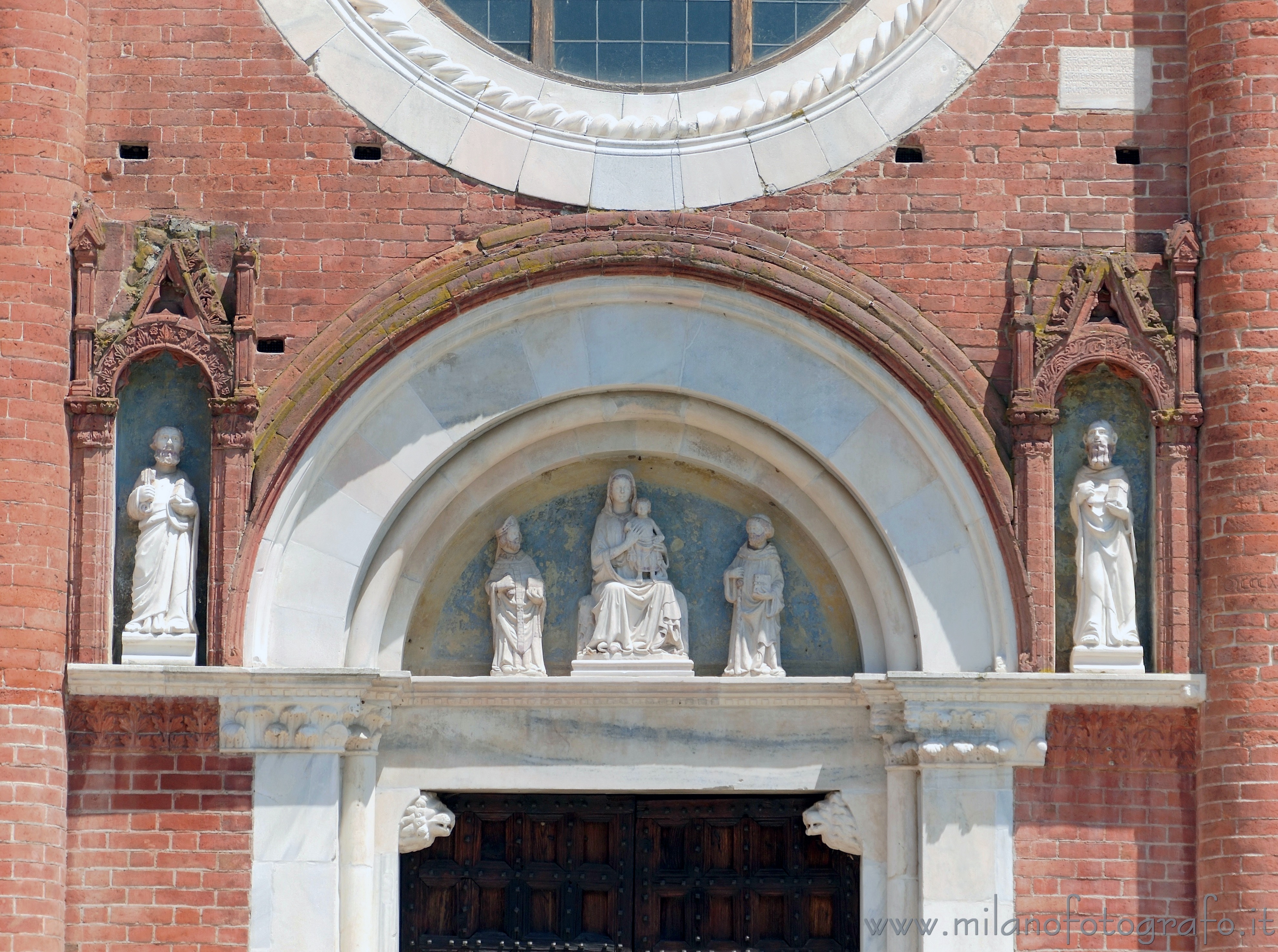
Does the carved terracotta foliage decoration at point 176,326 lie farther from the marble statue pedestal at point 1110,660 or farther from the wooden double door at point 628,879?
the marble statue pedestal at point 1110,660

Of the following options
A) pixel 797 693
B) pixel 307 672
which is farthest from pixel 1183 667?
pixel 307 672

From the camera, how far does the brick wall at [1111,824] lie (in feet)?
38.4

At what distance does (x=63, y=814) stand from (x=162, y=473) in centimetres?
196

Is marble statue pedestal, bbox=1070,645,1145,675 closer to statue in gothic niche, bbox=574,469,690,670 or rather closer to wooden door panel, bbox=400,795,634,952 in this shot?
statue in gothic niche, bbox=574,469,690,670

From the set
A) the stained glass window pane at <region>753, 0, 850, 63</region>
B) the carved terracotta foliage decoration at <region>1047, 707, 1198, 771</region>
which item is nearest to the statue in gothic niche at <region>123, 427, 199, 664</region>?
the stained glass window pane at <region>753, 0, 850, 63</region>

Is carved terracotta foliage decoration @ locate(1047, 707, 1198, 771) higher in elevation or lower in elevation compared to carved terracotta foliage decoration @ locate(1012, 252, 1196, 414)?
lower

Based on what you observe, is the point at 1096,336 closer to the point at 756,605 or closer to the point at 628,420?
the point at 756,605

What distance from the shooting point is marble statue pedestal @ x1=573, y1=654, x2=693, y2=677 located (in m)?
12.2

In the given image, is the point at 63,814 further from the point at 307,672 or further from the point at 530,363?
the point at 530,363

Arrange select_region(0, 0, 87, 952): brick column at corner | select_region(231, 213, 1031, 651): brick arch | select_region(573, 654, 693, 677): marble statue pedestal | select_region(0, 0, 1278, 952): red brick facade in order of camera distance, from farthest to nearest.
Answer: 1. select_region(573, 654, 693, 677): marble statue pedestal
2. select_region(231, 213, 1031, 651): brick arch
3. select_region(0, 0, 1278, 952): red brick facade
4. select_region(0, 0, 87, 952): brick column at corner

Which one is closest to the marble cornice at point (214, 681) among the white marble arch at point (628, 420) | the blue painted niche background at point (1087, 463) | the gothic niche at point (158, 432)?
the gothic niche at point (158, 432)

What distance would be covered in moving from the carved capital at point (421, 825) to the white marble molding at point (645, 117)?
3.58 meters

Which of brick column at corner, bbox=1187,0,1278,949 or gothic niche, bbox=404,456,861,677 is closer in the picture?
brick column at corner, bbox=1187,0,1278,949

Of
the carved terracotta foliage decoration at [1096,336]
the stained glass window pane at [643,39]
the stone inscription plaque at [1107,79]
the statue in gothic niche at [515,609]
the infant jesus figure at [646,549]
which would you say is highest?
the stained glass window pane at [643,39]
